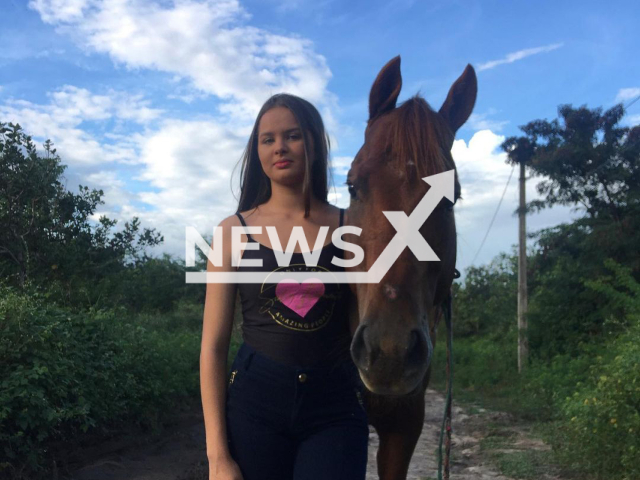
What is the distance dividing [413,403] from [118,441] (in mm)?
4284

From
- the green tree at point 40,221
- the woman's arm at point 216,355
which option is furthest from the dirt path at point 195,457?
the woman's arm at point 216,355

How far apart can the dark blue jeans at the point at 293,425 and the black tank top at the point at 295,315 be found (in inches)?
1.9

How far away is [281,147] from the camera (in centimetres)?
178

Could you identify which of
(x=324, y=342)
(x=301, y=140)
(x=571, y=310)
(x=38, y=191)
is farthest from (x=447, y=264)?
(x=571, y=310)

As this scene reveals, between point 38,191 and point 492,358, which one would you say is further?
point 492,358

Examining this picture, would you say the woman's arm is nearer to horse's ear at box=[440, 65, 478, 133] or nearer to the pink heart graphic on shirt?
the pink heart graphic on shirt

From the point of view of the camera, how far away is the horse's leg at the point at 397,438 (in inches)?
81.5

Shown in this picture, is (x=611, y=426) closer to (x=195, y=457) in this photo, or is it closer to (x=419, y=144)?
(x=195, y=457)

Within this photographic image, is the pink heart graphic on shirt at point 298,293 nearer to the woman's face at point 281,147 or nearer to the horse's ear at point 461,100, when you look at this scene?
the woman's face at point 281,147

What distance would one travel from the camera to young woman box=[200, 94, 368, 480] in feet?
4.90

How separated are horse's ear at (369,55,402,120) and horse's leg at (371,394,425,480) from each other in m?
1.09

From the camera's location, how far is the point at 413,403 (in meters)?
2.07

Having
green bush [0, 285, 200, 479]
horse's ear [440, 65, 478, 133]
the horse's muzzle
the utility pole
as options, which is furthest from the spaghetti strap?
the utility pole

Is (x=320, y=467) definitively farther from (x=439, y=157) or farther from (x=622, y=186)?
(x=622, y=186)
